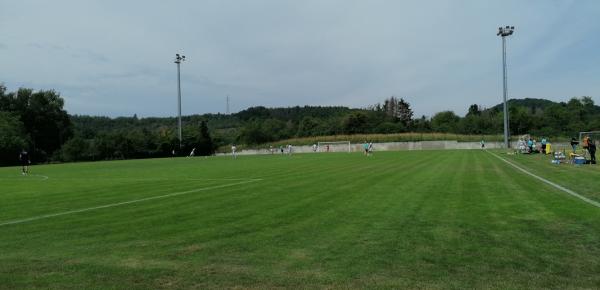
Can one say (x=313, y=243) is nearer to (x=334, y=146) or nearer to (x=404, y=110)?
(x=334, y=146)

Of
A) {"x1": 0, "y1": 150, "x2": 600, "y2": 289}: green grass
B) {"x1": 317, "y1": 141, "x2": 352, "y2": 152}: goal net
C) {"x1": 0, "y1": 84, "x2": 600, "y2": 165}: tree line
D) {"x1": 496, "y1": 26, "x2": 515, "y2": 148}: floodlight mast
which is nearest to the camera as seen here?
{"x1": 0, "y1": 150, "x2": 600, "y2": 289}: green grass

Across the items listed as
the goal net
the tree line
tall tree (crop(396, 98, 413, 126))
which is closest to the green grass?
the tree line

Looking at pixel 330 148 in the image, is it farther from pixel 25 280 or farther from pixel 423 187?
pixel 25 280

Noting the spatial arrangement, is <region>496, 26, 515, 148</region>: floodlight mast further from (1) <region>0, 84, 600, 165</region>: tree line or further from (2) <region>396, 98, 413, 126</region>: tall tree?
(2) <region>396, 98, 413, 126</region>: tall tree

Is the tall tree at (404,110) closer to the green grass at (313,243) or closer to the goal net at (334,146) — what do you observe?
the goal net at (334,146)

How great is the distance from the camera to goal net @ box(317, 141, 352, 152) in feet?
300

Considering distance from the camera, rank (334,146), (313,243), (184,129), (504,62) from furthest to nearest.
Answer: (184,129) < (334,146) < (504,62) < (313,243)

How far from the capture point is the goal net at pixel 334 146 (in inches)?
3600

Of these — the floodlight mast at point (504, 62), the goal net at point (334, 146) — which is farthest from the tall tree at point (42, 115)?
the floodlight mast at point (504, 62)

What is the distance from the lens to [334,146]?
304 ft

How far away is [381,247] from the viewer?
6.64 meters

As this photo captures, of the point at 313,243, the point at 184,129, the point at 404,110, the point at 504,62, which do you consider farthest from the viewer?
the point at 404,110

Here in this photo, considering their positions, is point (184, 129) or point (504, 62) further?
point (184, 129)

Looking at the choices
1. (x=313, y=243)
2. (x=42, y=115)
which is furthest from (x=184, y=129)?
(x=313, y=243)
